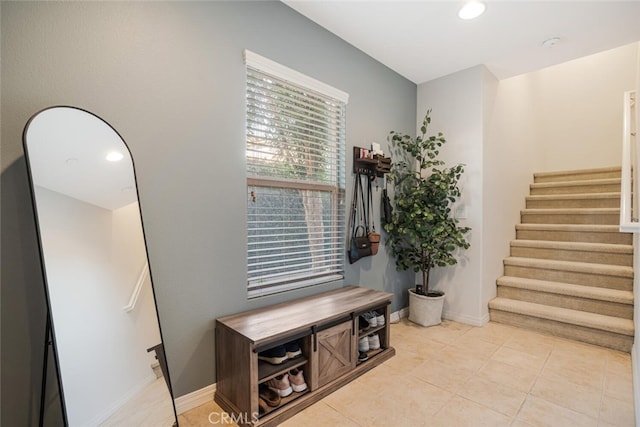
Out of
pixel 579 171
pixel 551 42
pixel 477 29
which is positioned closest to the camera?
pixel 477 29

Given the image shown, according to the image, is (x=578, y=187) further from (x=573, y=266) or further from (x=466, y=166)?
(x=466, y=166)

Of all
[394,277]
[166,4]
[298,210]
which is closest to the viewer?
[166,4]

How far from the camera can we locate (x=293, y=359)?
6.13ft

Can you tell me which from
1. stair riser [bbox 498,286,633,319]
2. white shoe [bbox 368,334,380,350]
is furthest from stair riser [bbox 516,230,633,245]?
white shoe [bbox 368,334,380,350]

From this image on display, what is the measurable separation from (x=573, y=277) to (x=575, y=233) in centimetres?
68

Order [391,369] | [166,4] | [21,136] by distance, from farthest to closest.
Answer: [391,369]
[166,4]
[21,136]

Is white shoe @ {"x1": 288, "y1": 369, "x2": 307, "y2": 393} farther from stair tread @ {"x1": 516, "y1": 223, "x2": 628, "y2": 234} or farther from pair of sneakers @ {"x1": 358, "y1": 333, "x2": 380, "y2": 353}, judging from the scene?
stair tread @ {"x1": 516, "y1": 223, "x2": 628, "y2": 234}

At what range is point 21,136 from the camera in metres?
1.29

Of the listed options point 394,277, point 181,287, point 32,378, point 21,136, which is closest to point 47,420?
point 32,378

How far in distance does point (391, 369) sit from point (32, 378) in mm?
2089

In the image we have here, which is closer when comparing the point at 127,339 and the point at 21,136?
the point at 21,136

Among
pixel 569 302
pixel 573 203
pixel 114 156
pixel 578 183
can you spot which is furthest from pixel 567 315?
pixel 114 156

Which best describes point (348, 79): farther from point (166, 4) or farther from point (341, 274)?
point (341, 274)

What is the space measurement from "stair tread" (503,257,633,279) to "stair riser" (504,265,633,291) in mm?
44
